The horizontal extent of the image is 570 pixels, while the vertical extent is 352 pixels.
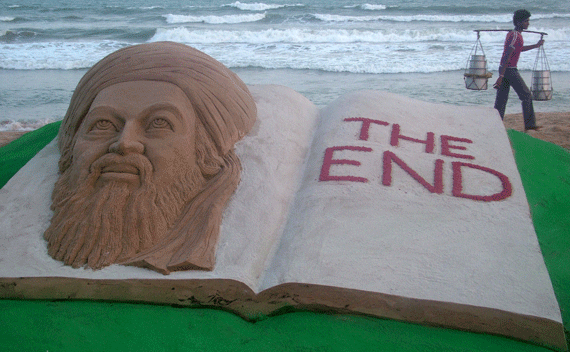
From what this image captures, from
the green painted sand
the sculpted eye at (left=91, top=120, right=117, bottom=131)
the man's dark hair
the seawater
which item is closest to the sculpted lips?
the sculpted eye at (left=91, top=120, right=117, bottom=131)

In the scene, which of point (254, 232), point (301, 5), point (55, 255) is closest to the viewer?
point (55, 255)

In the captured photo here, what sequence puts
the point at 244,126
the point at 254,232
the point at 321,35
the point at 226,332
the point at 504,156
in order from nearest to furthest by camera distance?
the point at 226,332 < the point at 254,232 < the point at 244,126 < the point at 504,156 < the point at 321,35

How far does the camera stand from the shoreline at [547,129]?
5.05 metres

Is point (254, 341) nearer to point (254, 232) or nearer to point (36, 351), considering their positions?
point (254, 232)

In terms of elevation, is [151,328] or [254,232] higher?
[254,232]

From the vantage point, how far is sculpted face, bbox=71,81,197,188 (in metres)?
2.50

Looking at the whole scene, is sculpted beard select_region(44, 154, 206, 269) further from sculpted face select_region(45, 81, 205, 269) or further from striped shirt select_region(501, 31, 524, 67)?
striped shirt select_region(501, 31, 524, 67)

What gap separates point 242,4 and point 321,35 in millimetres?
8537

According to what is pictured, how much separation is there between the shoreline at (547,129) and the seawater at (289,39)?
3.86 ft

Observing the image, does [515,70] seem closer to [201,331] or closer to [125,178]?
[125,178]

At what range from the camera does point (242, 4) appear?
21.0m

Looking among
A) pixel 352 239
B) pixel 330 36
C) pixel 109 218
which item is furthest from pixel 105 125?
pixel 330 36

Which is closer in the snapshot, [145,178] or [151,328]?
[151,328]

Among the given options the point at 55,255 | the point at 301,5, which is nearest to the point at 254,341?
the point at 55,255
